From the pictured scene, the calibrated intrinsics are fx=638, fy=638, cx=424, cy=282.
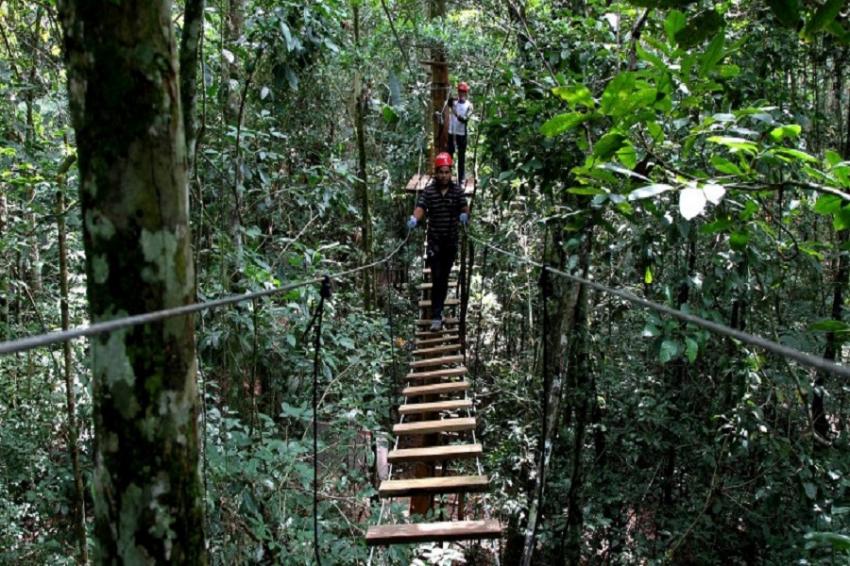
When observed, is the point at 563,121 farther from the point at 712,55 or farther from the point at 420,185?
the point at 420,185

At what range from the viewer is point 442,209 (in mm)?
3664

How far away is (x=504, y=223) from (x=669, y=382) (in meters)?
1.75

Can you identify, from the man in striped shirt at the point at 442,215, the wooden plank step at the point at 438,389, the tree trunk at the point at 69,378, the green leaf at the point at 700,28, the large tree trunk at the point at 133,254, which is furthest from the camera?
the man in striped shirt at the point at 442,215

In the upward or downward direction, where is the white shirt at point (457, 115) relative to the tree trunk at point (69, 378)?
upward

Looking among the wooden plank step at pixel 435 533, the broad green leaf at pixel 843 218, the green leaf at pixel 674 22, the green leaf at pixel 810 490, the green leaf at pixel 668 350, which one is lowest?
the green leaf at pixel 810 490

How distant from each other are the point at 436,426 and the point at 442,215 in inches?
56.5

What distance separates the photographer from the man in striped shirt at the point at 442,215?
3.65m

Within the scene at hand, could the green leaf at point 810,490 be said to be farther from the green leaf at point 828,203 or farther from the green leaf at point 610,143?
the green leaf at point 610,143

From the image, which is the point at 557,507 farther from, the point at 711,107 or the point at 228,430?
the point at 711,107

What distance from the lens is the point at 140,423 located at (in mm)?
899

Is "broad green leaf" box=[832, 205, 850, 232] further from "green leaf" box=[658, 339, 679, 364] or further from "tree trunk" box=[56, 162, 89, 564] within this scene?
"tree trunk" box=[56, 162, 89, 564]

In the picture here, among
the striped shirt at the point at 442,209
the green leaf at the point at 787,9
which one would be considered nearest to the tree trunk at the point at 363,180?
the striped shirt at the point at 442,209

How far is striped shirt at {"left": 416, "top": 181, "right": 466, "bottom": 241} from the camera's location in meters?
3.66

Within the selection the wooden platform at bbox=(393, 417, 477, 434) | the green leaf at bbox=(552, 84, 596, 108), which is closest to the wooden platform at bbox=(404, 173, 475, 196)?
the wooden platform at bbox=(393, 417, 477, 434)
